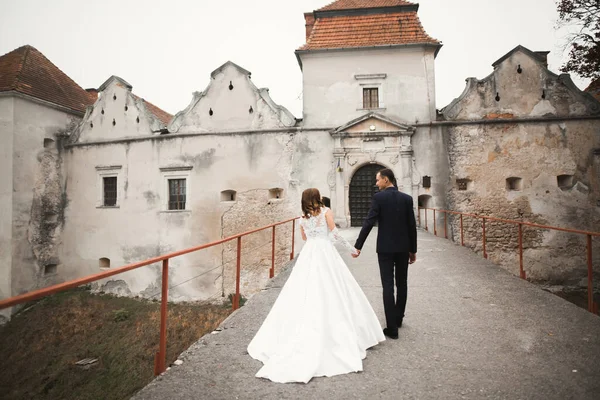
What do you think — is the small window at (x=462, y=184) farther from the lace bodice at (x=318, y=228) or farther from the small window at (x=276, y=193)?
the lace bodice at (x=318, y=228)

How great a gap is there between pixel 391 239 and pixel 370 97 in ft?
35.4

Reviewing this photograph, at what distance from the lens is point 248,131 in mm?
13312

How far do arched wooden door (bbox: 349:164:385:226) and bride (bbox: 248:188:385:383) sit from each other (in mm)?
9274

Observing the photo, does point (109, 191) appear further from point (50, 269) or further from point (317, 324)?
point (317, 324)

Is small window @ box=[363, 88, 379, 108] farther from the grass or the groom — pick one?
the groom

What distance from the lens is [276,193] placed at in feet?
43.8

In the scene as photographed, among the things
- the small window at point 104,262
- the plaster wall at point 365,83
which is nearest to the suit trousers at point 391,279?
the plaster wall at point 365,83

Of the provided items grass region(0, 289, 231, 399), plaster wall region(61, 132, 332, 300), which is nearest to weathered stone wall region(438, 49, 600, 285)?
plaster wall region(61, 132, 332, 300)

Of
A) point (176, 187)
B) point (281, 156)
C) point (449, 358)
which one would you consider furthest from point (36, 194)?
point (449, 358)

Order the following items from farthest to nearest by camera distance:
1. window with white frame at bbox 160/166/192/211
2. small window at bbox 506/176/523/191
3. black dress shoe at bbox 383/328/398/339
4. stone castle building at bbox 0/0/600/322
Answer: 1. window with white frame at bbox 160/166/192/211
2. small window at bbox 506/176/523/191
3. stone castle building at bbox 0/0/600/322
4. black dress shoe at bbox 383/328/398/339

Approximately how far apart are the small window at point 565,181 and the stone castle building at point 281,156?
1.5 inches

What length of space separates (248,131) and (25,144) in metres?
9.31

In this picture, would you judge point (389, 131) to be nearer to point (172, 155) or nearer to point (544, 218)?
point (544, 218)

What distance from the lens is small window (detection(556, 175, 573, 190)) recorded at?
11.8m
